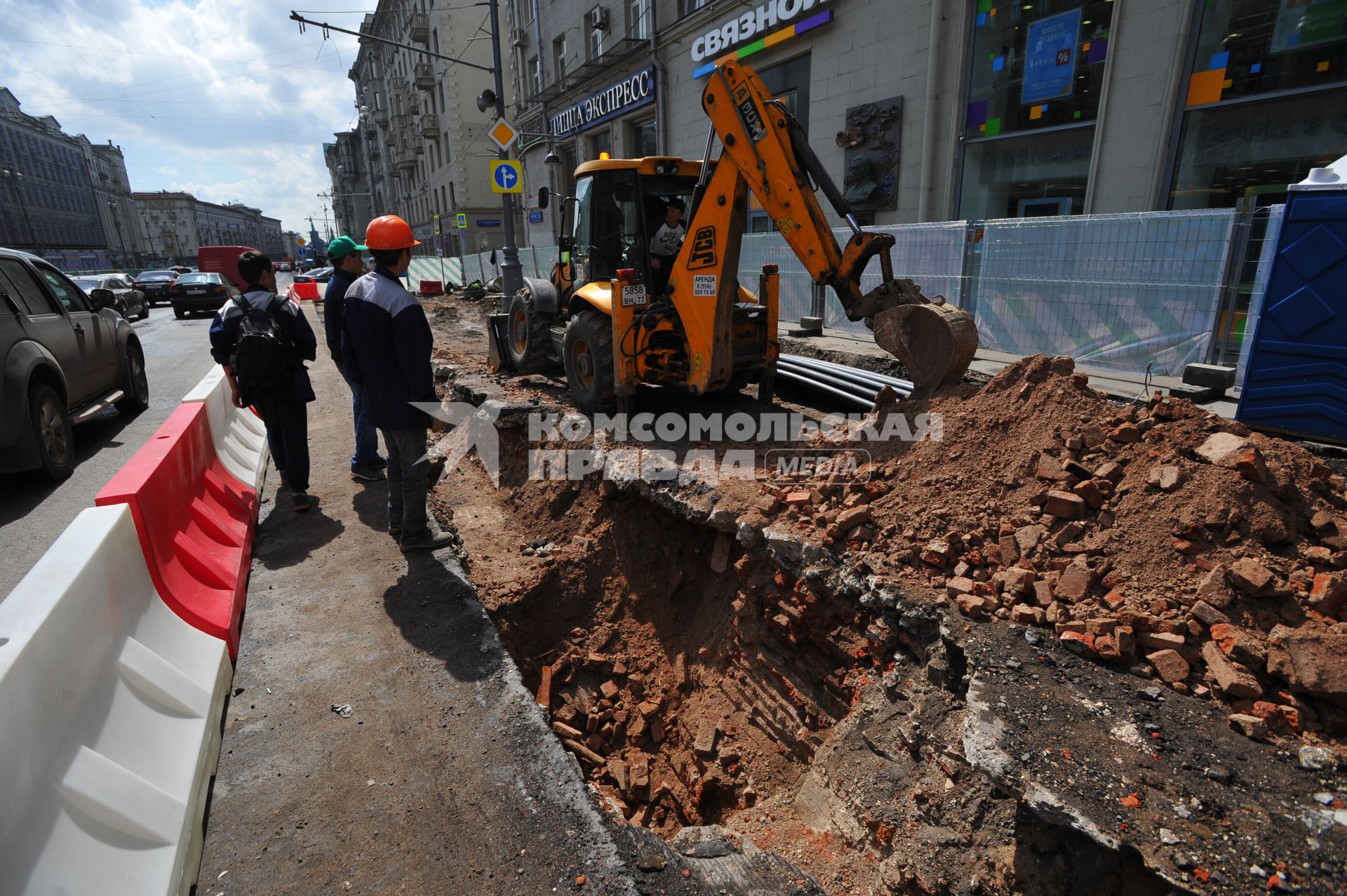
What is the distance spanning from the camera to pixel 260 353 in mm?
4793

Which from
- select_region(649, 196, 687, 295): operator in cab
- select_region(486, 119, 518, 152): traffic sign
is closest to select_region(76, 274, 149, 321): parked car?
select_region(486, 119, 518, 152): traffic sign

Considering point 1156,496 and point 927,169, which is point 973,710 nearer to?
point 1156,496

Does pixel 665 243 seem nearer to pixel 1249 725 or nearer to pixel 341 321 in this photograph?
pixel 341 321

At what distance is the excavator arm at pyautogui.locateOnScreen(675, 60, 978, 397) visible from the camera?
4.61 m

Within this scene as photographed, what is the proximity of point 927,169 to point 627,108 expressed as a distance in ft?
37.6

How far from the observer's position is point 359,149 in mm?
79812

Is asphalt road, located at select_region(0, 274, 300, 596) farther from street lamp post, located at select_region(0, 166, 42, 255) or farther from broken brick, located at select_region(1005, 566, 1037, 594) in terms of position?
street lamp post, located at select_region(0, 166, 42, 255)

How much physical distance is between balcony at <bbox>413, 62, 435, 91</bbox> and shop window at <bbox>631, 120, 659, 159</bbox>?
2581 cm

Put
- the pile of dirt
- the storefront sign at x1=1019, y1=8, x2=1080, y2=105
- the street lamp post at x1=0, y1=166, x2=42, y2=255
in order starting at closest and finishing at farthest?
the pile of dirt, the storefront sign at x1=1019, y1=8, x2=1080, y2=105, the street lamp post at x1=0, y1=166, x2=42, y2=255

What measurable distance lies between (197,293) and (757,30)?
17647mm

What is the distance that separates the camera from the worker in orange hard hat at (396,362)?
425cm

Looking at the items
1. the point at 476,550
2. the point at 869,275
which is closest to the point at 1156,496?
the point at 476,550

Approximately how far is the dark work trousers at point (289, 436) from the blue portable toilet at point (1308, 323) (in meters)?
8.10

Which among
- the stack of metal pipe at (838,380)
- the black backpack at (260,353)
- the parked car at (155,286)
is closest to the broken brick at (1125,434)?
the stack of metal pipe at (838,380)
